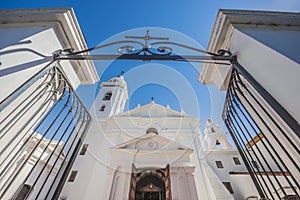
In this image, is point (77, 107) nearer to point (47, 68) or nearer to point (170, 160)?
point (47, 68)

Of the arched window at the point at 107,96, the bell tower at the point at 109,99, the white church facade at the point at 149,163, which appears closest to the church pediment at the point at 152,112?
the white church facade at the point at 149,163

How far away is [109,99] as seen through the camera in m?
13.8

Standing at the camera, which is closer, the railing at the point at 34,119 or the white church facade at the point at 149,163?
the railing at the point at 34,119

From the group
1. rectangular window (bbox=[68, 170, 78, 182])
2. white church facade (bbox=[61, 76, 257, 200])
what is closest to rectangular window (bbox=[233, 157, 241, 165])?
white church facade (bbox=[61, 76, 257, 200])

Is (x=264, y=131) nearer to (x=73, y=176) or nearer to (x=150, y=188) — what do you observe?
(x=150, y=188)

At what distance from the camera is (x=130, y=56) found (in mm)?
1733

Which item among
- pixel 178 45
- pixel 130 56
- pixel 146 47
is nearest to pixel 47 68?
pixel 130 56

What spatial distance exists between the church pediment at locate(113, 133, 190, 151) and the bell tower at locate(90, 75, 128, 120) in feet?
15.4

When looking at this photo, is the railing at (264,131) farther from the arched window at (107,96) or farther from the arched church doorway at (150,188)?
the arched window at (107,96)

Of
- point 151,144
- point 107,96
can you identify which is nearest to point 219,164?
point 151,144

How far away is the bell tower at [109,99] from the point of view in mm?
12117

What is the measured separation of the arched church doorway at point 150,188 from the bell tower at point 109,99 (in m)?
5.90

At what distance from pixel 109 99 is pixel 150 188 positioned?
8734mm

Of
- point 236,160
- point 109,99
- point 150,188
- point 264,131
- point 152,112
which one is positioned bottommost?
point 264,131
